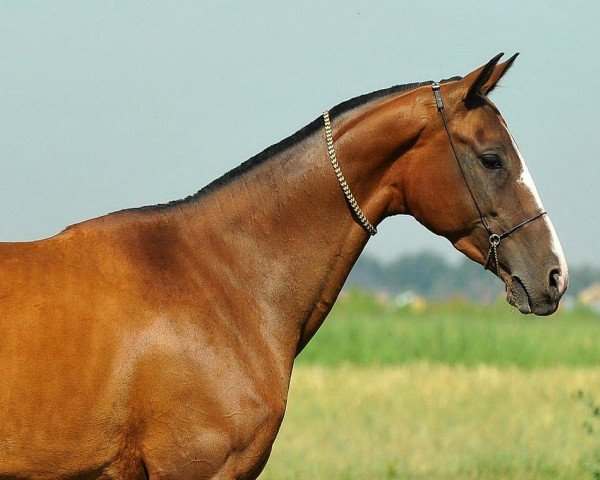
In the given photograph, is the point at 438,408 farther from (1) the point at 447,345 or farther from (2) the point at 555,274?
(2) the point at 555,274

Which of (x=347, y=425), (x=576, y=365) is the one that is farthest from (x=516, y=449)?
(x=576, y=365)

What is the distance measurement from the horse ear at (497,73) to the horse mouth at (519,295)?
3.02 ft

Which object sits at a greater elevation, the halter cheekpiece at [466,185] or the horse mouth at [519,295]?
the halter cheekpiece at [466,185]

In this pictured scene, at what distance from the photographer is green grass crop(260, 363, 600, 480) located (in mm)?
10086

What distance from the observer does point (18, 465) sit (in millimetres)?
4402

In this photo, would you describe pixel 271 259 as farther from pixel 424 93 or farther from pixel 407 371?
pixel 407 371

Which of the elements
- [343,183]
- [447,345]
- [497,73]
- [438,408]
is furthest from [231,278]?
[447,345]

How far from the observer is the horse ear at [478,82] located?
475cm

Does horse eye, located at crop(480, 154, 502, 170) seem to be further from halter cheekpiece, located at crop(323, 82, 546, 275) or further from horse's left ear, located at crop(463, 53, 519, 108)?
horse's left ear, located at crop(463, 53, 519, 108)

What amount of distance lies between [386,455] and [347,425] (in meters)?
2.05

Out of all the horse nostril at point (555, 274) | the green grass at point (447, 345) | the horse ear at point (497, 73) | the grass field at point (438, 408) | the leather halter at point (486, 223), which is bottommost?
the green grass at point (447, 345)

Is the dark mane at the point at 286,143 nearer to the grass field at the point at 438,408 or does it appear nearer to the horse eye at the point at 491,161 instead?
the horse eye at the point at 491,161

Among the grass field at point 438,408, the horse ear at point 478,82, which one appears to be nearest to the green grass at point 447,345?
the grass field at point 438,408

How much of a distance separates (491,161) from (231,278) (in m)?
1.35
